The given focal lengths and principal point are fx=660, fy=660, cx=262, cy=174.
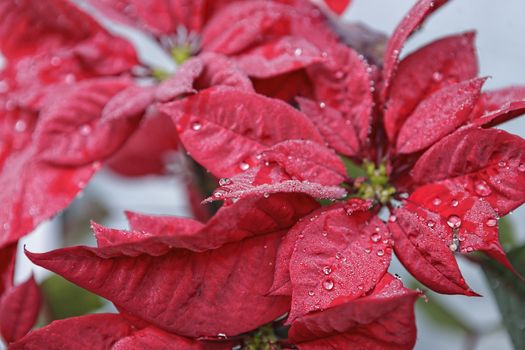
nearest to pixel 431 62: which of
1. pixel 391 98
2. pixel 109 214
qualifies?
pixel 391 98

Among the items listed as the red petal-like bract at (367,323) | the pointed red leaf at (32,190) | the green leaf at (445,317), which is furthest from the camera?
the green leaf at (445,317)

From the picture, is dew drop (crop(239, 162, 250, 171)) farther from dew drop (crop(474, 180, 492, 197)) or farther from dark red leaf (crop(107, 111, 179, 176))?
dark red leaf (crop(107, 111, 179, 176))

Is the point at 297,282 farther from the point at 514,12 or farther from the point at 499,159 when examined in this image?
the point at 514,12

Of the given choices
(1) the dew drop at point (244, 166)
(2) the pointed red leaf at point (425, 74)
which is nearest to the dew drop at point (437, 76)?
(2) the pointed red leaf at point (425, 74)

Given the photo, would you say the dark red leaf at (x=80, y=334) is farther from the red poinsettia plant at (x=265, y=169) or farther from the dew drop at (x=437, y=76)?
the dew drop at (x=437, y=76)

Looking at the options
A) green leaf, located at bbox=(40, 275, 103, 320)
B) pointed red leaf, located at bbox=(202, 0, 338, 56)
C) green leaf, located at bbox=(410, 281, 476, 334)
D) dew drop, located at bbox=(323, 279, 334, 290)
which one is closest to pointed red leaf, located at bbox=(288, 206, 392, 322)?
dew drop, located at bbox=(323, 279, 334, 290)
